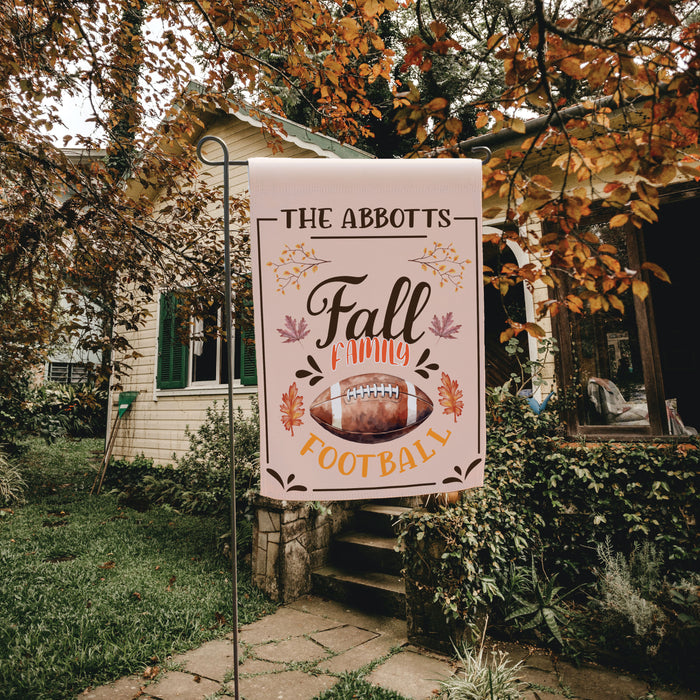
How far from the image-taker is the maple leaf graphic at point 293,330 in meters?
1.94

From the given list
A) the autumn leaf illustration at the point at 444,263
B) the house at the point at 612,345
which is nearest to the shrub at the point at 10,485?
the house at the point at 612,345

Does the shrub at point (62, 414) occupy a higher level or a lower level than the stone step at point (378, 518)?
higher

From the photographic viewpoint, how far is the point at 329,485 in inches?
75.4

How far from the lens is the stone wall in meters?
4.70

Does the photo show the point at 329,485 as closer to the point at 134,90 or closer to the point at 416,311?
the point at 416,311

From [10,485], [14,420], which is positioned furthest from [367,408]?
[14,420]

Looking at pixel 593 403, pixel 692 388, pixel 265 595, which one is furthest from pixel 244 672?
pixel 692 388

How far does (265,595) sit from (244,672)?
4.16ft

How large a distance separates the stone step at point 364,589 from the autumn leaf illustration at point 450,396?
3005 mm

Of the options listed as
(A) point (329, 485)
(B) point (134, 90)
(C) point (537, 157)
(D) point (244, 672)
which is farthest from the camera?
(C) point (537, 157)

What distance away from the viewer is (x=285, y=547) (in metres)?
4.70

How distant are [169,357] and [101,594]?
5.08 m

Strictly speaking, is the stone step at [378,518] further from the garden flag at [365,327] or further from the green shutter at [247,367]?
the garden flag at [365,327]

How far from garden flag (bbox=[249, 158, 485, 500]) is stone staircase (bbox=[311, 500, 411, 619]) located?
2669mm
